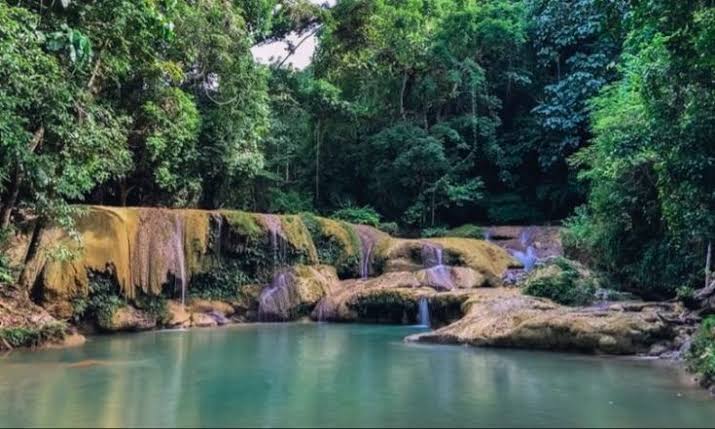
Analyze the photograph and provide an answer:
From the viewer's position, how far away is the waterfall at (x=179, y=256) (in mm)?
15195

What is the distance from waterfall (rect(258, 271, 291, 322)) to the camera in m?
16.1

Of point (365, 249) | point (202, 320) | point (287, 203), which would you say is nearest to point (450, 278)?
point (365, 249)

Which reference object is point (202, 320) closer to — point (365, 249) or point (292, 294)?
point (292, 294)

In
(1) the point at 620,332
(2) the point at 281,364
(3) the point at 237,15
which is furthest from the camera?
(3) the point at 237,15

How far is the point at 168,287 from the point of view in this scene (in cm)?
1498

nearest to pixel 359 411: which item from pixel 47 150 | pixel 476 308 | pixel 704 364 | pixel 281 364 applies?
pixel 281 364

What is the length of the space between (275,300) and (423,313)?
370 cm

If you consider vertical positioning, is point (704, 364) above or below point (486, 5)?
below

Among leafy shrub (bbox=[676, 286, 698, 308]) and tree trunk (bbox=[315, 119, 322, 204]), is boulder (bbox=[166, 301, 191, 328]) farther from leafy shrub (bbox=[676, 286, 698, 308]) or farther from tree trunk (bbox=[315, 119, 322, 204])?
tree trunk (bbox=[315, 119, 322, 204])

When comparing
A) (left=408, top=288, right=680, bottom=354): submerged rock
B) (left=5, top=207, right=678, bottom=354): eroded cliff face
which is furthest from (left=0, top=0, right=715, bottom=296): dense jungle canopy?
(left=408, top=288, right=680, bottom=354): submerged rock

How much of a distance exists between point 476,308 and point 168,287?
6.91 m

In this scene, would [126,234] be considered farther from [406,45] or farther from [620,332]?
[406,45]

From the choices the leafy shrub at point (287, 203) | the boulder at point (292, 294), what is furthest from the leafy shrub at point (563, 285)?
the leafy shrub at point (287, 203)

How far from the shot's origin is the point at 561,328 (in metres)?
10.1
